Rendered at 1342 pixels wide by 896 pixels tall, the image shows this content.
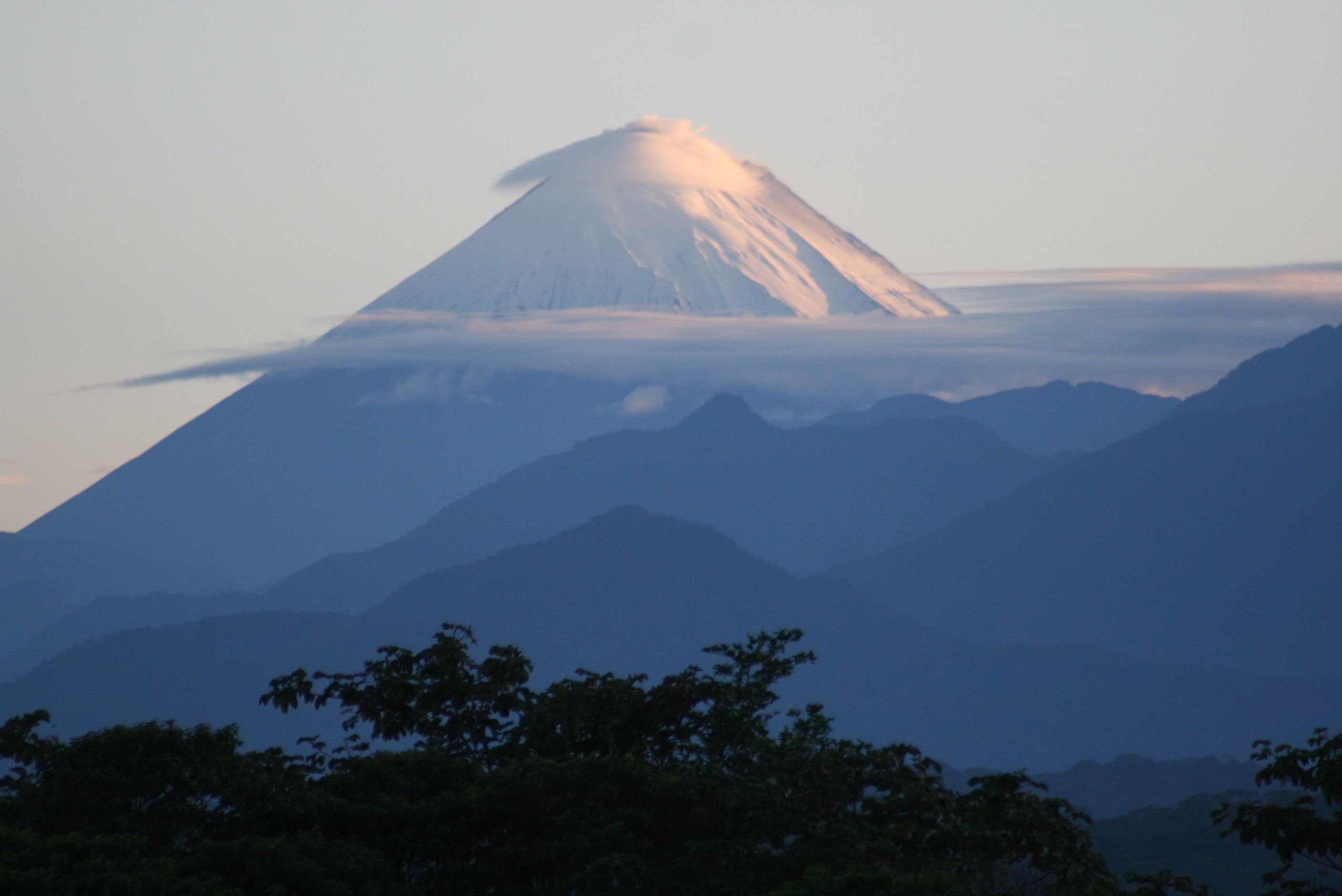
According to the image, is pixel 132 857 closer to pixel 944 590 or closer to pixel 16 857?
pixel 16 857

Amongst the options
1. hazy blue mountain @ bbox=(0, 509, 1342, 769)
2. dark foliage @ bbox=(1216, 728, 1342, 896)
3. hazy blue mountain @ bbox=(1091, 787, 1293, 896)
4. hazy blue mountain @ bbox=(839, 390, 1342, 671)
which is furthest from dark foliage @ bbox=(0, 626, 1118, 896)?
hazy blue mountain @ bbox=(839, 390, 1342, 671)

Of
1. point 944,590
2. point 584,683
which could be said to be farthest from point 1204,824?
point 944,590

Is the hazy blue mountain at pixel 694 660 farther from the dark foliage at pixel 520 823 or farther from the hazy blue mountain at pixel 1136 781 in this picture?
the dark foliage at pixel 520 823

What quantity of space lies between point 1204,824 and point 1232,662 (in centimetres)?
8956

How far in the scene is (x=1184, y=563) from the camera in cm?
18025

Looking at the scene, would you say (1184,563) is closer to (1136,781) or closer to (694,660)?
(694,660)

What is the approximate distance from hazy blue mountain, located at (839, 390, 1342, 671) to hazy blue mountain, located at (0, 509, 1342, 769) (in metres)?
18.1

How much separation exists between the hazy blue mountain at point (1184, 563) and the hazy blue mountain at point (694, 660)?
18.1 meters

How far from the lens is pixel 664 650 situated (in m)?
174

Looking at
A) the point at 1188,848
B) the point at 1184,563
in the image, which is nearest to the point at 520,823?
the point at 1188,848

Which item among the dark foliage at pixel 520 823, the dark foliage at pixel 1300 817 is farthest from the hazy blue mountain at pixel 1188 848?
the dark foliage at pixel 520 823

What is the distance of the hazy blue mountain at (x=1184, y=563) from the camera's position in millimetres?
164875

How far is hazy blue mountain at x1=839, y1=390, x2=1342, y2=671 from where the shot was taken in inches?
6491

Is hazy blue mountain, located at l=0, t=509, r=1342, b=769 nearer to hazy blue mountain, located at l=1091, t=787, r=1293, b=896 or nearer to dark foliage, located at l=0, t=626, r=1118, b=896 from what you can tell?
hazy blue mountain, located at l=1091, t=787, r=1293, b=896
